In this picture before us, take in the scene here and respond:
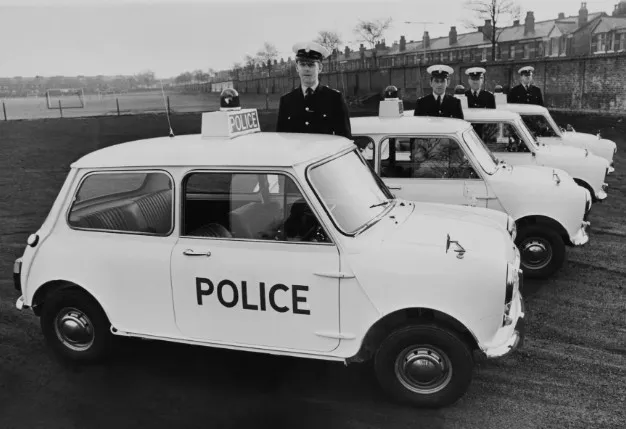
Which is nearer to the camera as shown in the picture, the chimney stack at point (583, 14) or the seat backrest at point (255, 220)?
the seat backrest at point (255, 220)

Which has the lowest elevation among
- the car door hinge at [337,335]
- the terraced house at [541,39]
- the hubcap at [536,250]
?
the hubcap at [536,250]

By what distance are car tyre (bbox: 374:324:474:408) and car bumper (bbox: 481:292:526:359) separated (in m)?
0.14

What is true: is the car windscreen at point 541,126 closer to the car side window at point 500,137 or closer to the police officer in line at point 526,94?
the car side window at point 500,137

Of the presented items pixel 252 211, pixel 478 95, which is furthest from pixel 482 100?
pixel 252 211

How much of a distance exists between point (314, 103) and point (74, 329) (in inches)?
123

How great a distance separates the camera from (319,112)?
6.12m

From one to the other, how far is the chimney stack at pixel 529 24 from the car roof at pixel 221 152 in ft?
212

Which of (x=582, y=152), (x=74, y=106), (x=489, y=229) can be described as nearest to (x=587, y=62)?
(x=582, y=152)

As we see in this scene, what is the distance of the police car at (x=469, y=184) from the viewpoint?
653 centimetres

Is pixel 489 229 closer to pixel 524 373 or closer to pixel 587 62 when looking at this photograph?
pixel 524 373

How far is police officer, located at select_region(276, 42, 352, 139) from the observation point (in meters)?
5.98

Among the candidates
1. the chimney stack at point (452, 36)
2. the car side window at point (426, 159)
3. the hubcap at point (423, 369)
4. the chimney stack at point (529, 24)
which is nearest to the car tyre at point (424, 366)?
the hubcap at point (423, 369)

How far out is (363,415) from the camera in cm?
396

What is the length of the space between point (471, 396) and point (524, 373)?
0.61 meters
